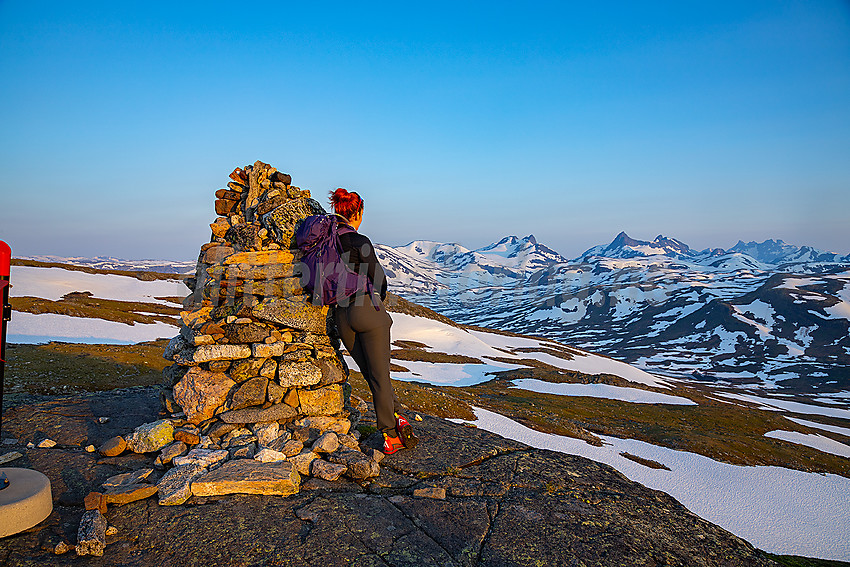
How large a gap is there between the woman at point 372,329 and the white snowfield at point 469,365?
173 ft

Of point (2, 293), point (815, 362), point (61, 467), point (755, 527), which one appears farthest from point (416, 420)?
point (815, 362)

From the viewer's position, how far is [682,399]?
85.5 metres

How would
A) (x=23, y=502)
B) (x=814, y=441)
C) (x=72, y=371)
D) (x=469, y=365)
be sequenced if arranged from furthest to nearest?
(x=469, y=365) → (x=814, y=441) → (x=72, y=371) → (x=23, y=502)

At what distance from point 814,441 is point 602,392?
93.5 feet

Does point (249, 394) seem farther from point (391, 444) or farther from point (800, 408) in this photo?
point (800, 408)

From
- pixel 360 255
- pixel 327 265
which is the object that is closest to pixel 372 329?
pixel 360 255

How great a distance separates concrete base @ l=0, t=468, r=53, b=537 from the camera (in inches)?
215

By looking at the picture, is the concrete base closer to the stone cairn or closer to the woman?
the stone cairn

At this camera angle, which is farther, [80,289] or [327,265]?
[80,289]

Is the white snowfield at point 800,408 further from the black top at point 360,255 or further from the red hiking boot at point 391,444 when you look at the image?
the black top at point 360,255

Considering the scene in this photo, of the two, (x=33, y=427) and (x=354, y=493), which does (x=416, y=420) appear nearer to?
(x=354, y=493)

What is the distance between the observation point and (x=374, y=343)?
8961 mm

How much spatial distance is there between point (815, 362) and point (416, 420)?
834 ft

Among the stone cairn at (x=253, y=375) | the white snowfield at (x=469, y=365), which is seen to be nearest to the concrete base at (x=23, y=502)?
the stone cairn at (x=253, y=375)
